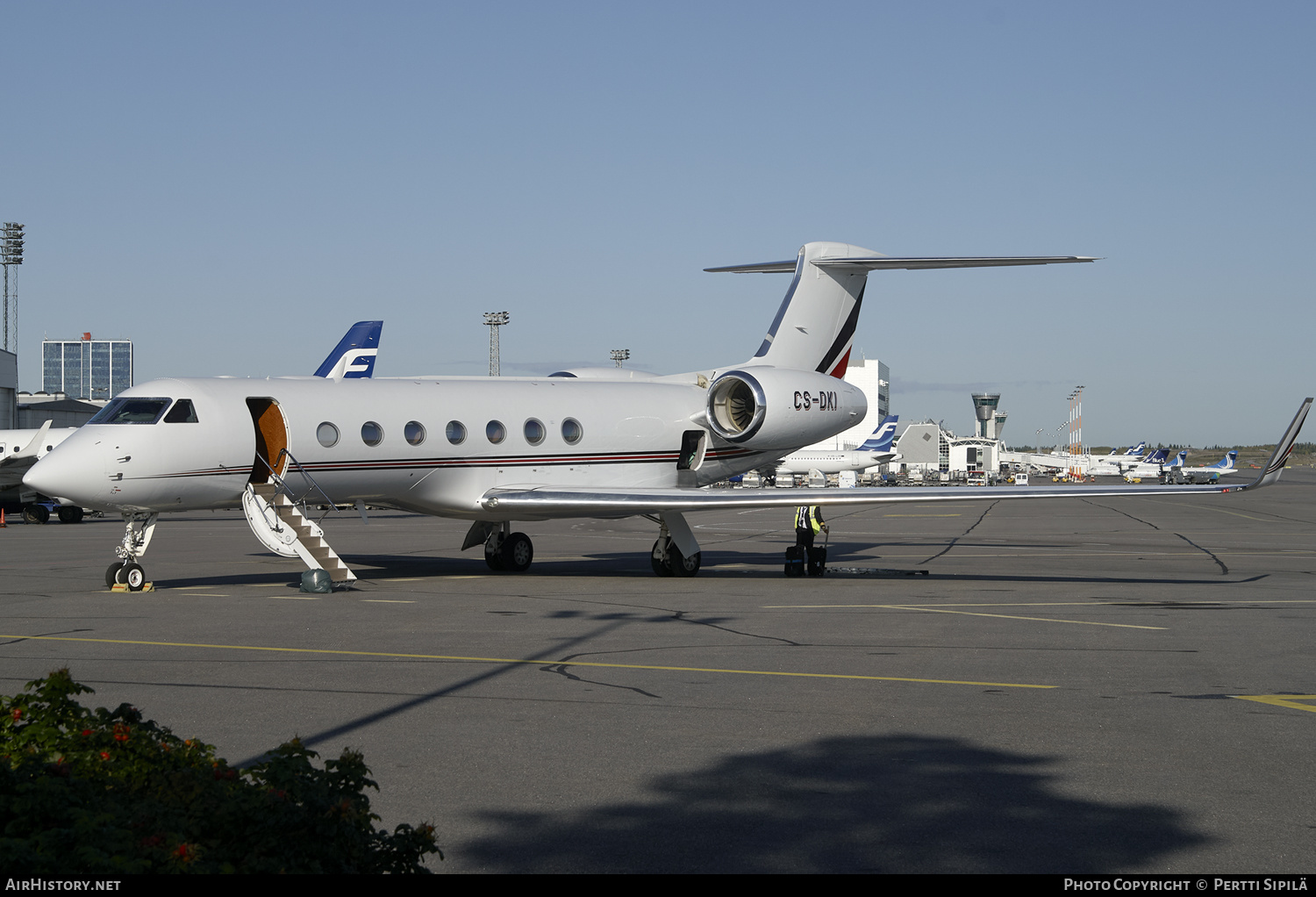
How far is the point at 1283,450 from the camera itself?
670 inches

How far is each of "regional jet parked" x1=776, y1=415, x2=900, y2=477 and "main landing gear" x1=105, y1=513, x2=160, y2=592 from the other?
229 feet

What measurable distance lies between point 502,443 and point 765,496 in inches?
195

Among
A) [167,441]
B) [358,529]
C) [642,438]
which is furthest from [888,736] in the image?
[358,529]

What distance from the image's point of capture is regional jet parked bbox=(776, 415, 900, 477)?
3396 inches

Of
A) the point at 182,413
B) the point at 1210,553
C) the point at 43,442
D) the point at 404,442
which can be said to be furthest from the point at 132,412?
the point at 43,442

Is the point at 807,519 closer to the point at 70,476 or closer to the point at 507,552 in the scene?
the point at 507,552

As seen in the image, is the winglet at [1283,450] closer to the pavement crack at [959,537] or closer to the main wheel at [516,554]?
the pavement crack at [959,537]

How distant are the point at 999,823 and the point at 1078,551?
73.8 ft

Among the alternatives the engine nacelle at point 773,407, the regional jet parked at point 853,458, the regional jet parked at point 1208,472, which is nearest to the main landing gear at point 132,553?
the engine nacelle at point 773,407

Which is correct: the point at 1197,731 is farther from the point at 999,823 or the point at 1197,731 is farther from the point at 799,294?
the point at 799,294

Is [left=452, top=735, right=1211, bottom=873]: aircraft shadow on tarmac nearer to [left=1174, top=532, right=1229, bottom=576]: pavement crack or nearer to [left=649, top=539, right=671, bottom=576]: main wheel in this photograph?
[left=649, top=539, right=671, bottom=576]: main wheel

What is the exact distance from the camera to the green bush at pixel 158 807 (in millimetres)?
3424

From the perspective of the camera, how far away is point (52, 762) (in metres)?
4.31

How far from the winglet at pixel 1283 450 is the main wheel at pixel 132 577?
1613cm
